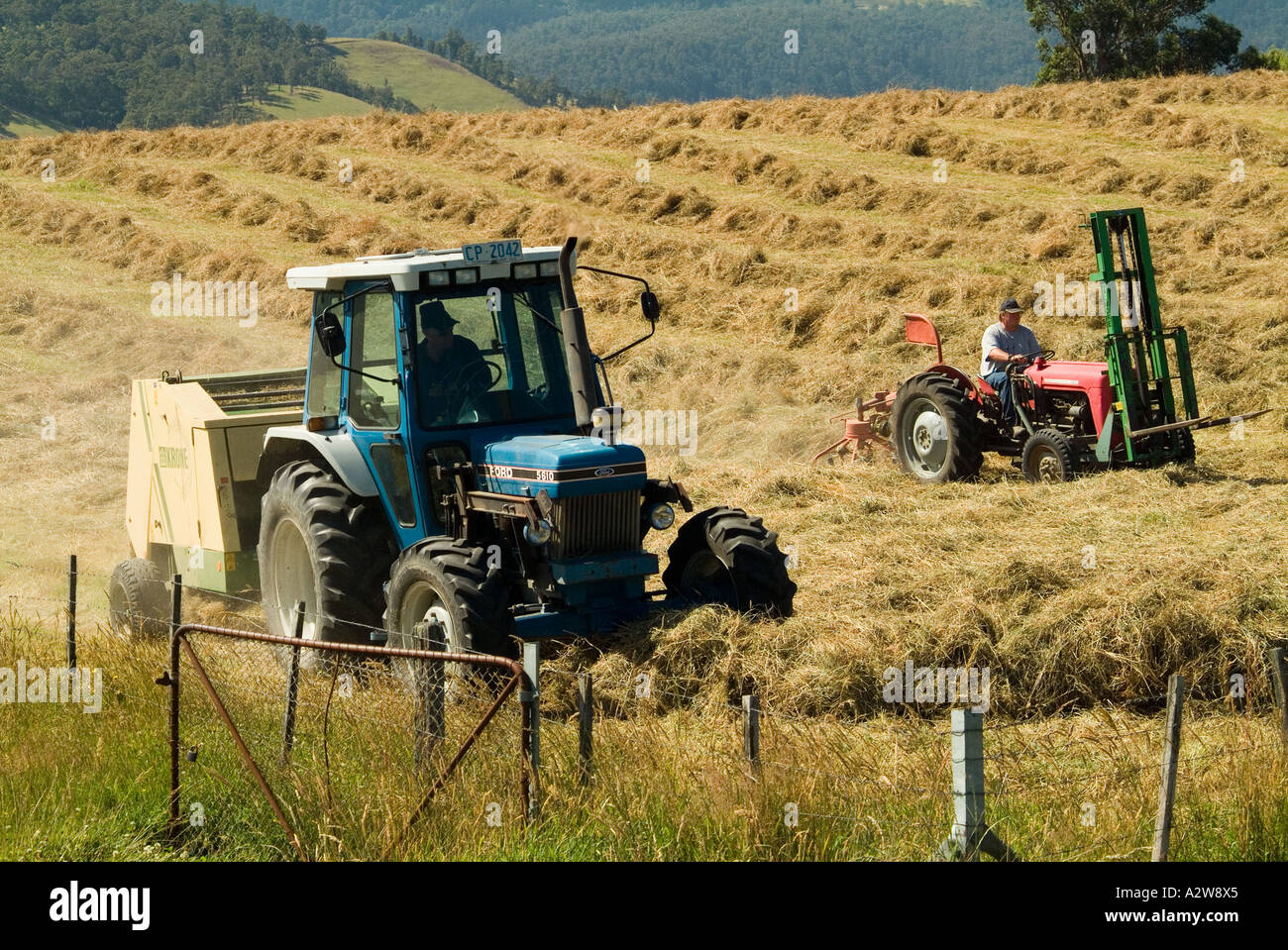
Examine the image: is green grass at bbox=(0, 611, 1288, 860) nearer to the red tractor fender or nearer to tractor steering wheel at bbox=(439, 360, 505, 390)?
tractor steering wheel at bbox=(439, 360, 505, 390)

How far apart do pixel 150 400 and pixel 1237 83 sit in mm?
21541

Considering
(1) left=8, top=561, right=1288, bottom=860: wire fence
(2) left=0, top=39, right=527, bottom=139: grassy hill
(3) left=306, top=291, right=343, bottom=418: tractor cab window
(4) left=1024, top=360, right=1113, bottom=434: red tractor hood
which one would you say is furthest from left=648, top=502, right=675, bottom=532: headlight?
(2) left=0, top=39, right=527, bottom=139: grassy hill

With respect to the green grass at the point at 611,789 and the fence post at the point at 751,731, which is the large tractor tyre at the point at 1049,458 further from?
the fence post at the point at 751,731

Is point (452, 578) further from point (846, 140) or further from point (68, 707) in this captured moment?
point (846, 140)

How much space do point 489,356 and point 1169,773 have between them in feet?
14.5

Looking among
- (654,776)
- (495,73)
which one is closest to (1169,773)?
(654,776)

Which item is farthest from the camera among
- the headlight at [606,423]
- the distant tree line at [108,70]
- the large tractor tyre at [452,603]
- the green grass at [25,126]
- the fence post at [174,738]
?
the distant tree line at [108,70]

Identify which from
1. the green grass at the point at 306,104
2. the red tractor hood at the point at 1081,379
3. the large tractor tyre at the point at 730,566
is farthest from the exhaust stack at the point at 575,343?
the green grass at the point at 306,104

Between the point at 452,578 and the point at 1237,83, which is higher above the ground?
the point at 1237,83

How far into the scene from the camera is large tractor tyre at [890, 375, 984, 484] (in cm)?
1267

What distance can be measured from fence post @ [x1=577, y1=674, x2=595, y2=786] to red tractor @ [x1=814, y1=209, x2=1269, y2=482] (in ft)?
24.6

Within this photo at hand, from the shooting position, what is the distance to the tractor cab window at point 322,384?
28.7ft

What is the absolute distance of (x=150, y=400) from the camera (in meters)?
10.2

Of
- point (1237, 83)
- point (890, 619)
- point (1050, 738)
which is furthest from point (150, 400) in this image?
point (1237, 83)
